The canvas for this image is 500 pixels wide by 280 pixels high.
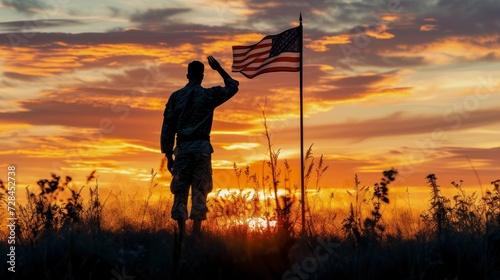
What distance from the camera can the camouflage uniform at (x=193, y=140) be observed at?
40.0ft

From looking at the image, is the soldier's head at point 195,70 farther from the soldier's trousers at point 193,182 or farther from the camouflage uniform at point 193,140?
the soldier's trousers at point 193,182

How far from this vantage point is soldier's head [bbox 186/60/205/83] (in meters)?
12.3

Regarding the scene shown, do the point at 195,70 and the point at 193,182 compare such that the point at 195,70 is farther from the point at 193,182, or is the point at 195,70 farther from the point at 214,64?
the point at 193,182

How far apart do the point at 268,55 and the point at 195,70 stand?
370 cm

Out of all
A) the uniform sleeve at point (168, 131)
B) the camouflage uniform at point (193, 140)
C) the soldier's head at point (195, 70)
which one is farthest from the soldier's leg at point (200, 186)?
the soldier's head at point (195, 70)

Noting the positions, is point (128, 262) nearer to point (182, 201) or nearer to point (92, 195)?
point (182, 201)

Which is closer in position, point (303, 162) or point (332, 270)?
point (332, 270)

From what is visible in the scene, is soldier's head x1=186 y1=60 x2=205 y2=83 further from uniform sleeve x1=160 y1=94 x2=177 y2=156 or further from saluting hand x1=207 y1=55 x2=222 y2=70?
uniform sleeve x1=160 y1=94 x2=177 y2=156

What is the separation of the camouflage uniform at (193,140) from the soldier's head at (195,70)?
0.10 m

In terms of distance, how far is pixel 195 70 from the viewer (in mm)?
12312

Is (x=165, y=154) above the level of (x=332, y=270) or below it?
above

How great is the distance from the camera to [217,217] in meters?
13.1

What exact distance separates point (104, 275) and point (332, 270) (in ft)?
7.98

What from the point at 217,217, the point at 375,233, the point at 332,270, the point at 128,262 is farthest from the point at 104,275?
the point at 217,217
